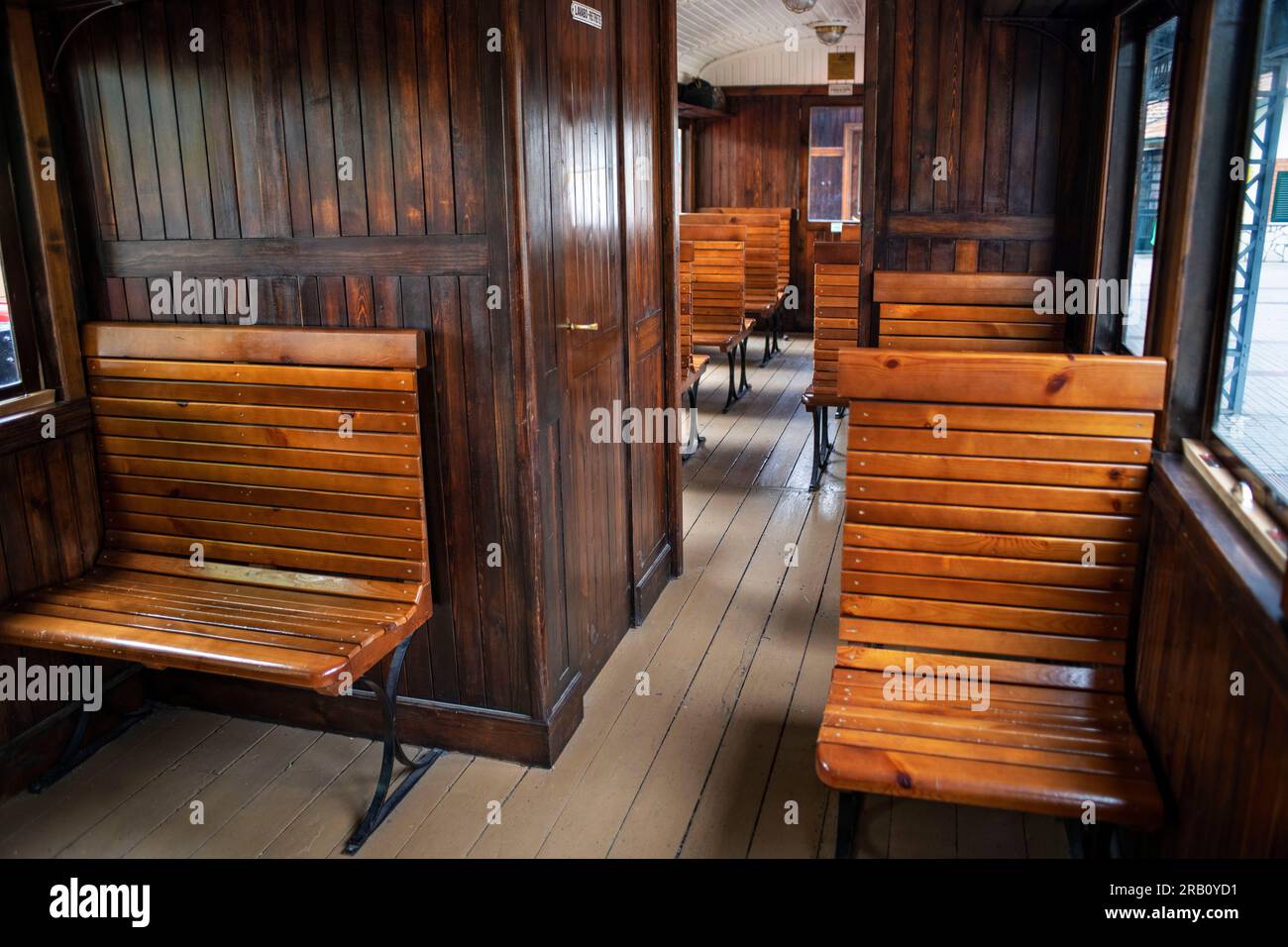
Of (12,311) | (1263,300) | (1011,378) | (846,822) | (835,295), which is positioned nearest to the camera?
(1263,300)

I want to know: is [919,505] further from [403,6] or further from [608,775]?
[403,6]

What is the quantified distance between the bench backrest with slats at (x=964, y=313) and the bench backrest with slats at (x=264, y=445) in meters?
2.28

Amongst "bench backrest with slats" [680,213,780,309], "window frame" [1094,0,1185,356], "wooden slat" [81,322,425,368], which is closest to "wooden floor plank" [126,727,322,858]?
"wooden slat" [81,322,425,368]

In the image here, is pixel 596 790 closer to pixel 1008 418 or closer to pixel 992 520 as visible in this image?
pixel 992 520

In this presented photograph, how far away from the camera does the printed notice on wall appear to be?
10.6ft

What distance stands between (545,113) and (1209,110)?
167 centimetres

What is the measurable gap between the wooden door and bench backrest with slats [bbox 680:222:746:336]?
4029 mm

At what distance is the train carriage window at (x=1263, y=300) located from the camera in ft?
6.62

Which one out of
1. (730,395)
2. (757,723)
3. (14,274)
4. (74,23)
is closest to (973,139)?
(757,723)

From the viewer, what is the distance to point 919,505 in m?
2.64

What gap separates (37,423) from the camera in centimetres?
311

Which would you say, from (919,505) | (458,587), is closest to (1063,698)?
Result: (919,505)

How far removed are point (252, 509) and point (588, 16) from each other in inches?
72.2

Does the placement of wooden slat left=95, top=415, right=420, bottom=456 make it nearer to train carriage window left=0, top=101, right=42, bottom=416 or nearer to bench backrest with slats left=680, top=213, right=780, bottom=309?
train carriage window left=0, top=101, right=42, bottom=416
